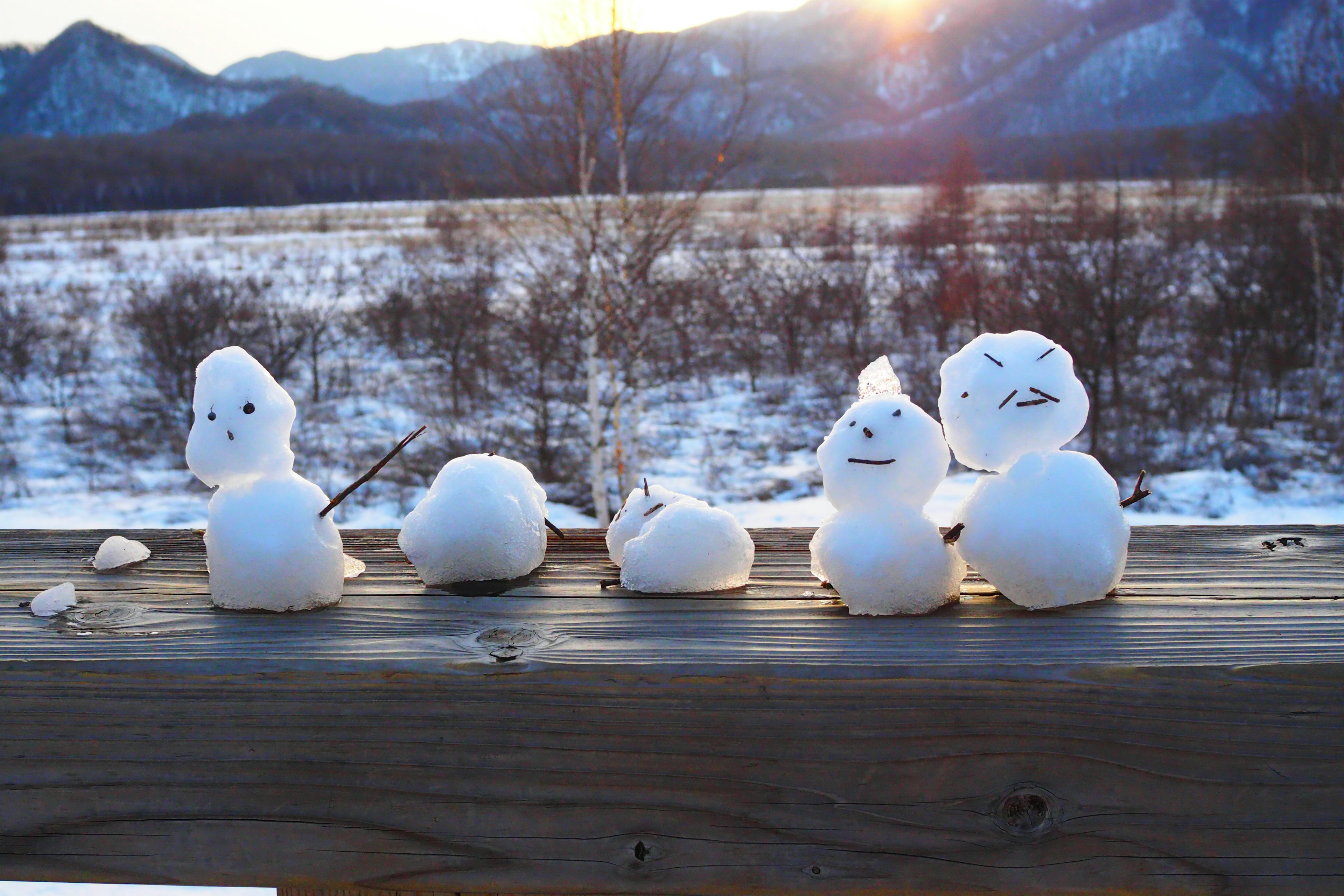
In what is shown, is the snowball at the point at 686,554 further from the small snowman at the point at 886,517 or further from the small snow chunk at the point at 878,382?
the small snow chunk at the point at 878,382

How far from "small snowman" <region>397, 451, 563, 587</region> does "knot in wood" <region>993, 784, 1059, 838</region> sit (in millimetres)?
713

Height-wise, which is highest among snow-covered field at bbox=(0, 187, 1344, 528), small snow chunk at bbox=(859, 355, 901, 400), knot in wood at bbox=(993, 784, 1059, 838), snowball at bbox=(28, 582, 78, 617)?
small snow chunk at bbox=(859, 355, 901, 400)

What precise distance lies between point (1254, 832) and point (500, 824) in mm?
744

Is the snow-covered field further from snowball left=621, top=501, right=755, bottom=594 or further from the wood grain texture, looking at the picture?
the wood grain texture

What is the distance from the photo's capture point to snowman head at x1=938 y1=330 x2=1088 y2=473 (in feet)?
3.69

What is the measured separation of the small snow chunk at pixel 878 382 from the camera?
1261mm

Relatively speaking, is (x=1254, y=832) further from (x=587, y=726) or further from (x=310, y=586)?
(x=310, y=586)

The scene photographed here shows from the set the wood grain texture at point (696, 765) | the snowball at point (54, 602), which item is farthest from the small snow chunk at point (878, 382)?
the snowball at point (54, 602)

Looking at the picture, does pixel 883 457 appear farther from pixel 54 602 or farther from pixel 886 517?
pixel 54 602

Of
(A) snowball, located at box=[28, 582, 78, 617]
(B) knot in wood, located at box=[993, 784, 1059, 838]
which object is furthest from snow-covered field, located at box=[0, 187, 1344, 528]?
(A) snowball, located at box=[28, 582, 78, 617]

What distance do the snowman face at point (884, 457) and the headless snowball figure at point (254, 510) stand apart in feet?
2.18

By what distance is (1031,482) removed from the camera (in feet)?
3.66

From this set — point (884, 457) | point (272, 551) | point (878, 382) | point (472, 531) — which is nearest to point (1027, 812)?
point (884, 457)

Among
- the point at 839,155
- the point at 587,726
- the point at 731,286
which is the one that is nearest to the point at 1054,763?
the point at 587,726
